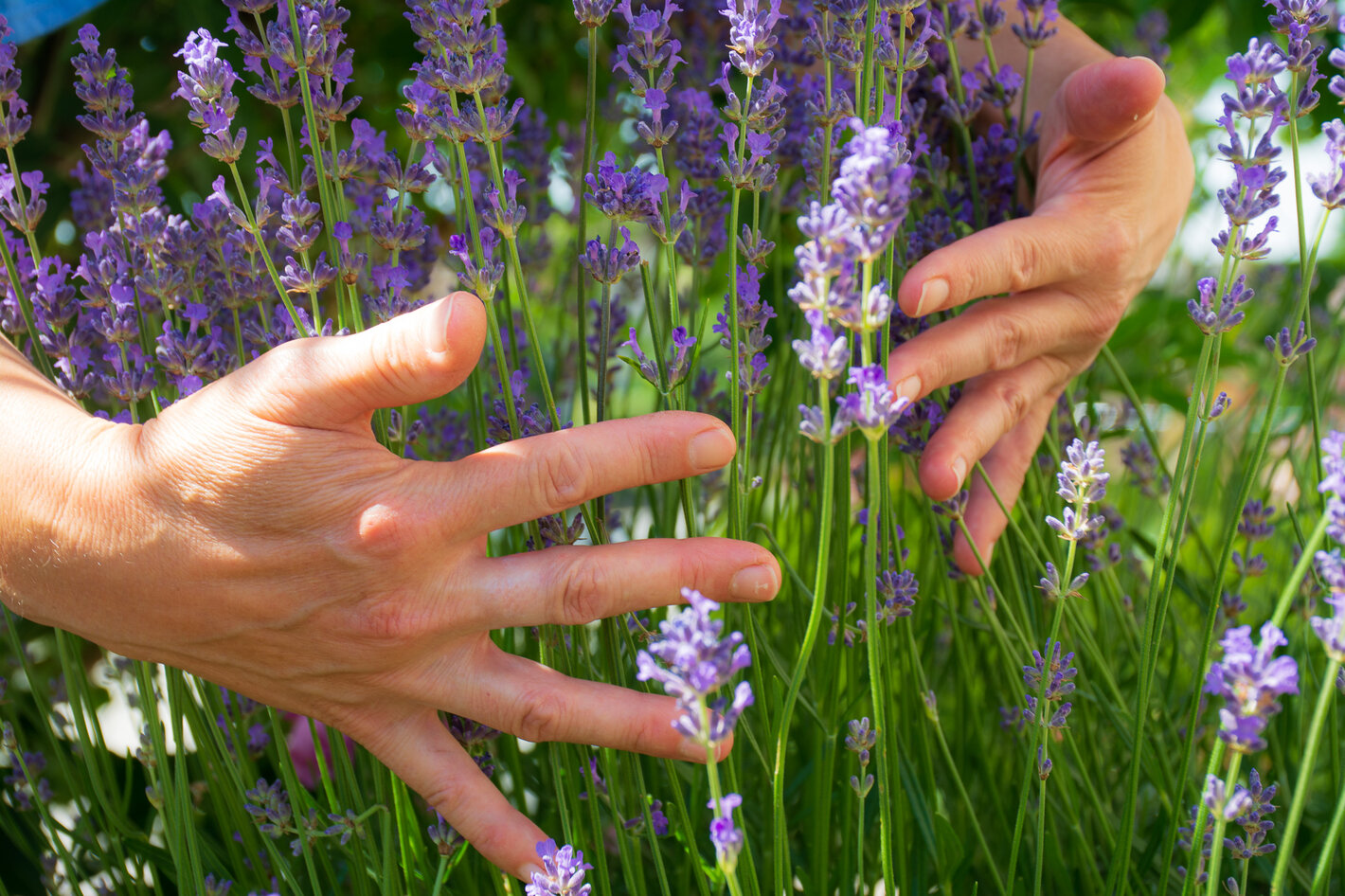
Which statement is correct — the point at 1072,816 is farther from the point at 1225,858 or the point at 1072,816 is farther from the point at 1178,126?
the point at 1178,126

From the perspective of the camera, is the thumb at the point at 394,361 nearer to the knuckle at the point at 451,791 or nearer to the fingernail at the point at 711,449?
the fingernail at the point at 711,449

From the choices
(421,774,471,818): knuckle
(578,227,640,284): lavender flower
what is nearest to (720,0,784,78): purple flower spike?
(578,227,640,284): lavender flower

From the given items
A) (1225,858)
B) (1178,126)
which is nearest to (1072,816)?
(1225,858)

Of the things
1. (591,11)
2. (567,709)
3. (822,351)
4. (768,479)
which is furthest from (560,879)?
(768,479)

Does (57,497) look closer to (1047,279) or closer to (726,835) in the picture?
(726,835)

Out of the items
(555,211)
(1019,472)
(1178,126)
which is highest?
(555,211)

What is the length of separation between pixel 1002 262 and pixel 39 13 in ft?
3.56

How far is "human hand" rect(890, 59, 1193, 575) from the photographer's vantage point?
84cm

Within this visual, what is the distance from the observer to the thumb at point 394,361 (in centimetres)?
61

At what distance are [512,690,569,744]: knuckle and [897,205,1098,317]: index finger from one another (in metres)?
0.40

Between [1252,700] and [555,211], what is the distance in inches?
45.4

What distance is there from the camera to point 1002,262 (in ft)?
2.77

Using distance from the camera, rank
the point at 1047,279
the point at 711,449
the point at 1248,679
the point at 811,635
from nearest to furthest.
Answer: the point at 1248,679, the point at 811,635, the point at 711,449, the point at 1047,279

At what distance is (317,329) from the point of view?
29.9 inches
